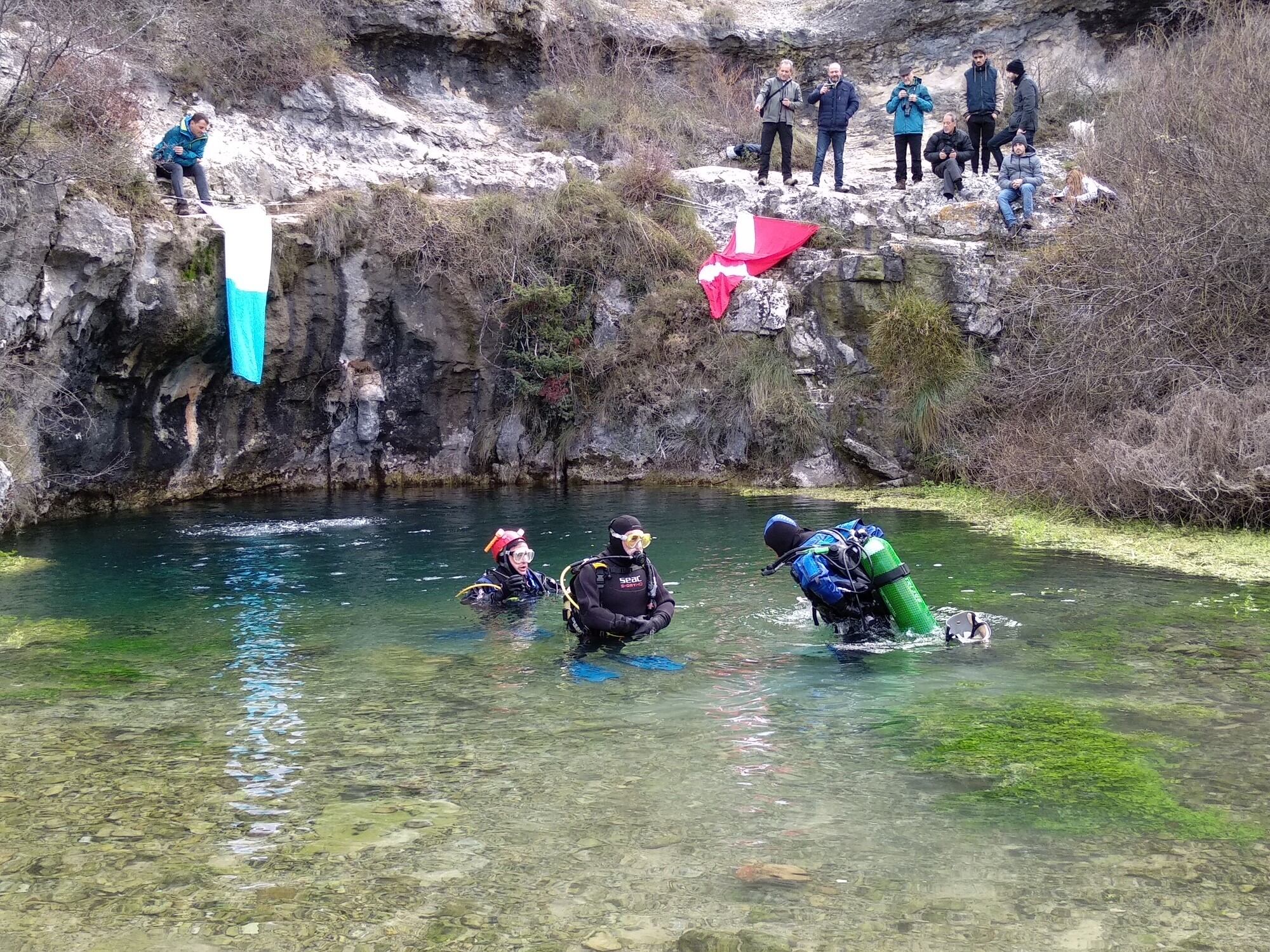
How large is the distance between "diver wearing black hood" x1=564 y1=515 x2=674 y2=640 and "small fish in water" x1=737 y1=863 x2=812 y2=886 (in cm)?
353

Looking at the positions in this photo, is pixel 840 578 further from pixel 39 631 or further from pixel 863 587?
pixel 39 631

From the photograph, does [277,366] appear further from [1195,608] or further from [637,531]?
[1195,608]

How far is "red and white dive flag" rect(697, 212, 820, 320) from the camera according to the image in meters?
19.5

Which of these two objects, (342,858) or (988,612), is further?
(988,612)

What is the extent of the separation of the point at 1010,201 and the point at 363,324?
440 inches

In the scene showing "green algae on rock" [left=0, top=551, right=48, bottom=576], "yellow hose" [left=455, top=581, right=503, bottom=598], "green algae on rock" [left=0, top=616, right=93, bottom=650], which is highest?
"yellow hose" [left=455, top=581, right=503, bottom=598]

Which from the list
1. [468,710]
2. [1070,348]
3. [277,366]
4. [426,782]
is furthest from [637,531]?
[277,366]

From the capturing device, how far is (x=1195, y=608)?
8445 mm

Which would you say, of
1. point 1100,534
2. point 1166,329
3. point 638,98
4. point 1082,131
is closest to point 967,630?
point 1100,534

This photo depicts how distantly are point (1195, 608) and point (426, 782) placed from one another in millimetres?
6154

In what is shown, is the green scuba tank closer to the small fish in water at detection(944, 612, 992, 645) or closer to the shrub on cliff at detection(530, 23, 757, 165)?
the small fish in water at detection(944, 612, 992, 645)

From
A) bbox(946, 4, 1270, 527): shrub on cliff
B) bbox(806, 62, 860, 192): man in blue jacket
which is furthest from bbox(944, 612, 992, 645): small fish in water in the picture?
bbox(806, 62, 860, 192): man in blue jacket

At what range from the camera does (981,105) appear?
19156mm

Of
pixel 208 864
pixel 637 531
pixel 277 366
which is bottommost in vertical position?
pixel 208 864
